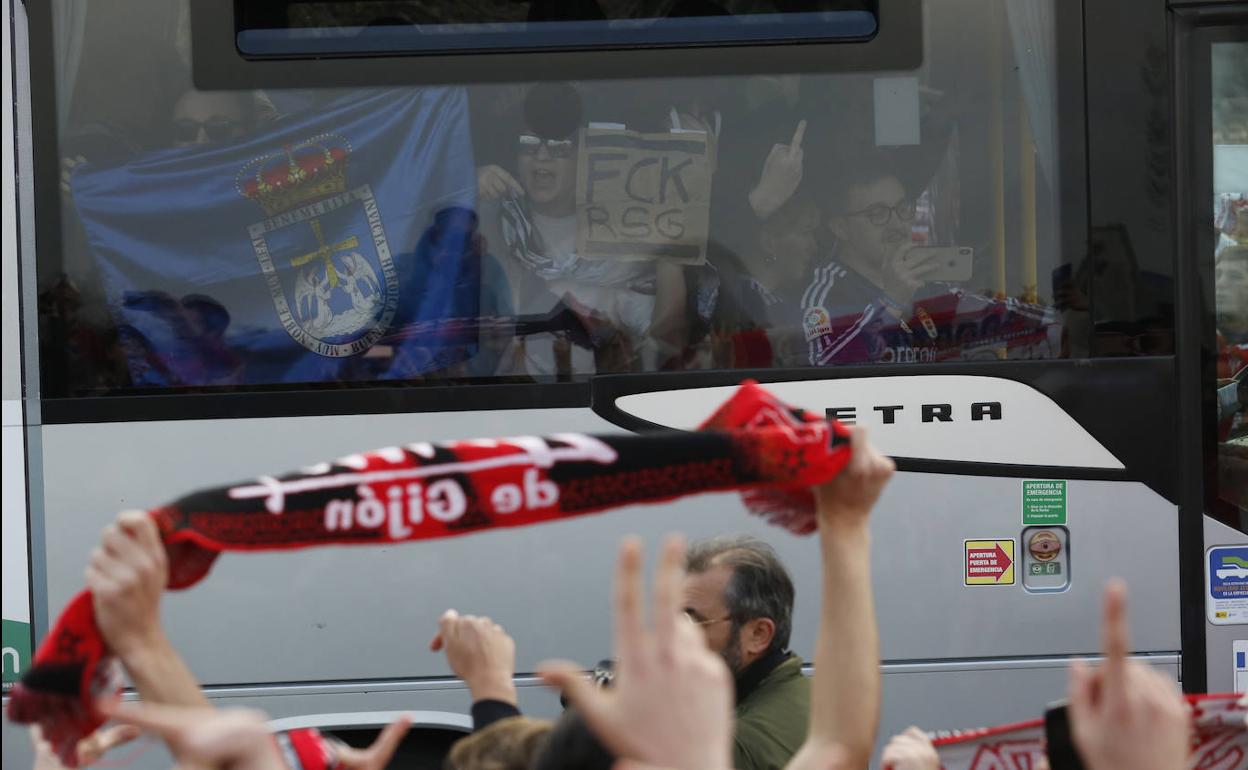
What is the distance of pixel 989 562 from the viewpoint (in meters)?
3.56

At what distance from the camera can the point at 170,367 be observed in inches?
138

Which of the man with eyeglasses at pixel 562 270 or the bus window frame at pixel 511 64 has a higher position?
A: the bus window frame at pixel 511 64

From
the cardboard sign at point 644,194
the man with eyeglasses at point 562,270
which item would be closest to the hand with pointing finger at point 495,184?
the man with eyeglasses at point 562,270

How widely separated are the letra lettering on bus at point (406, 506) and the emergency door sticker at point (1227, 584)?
2.58 m

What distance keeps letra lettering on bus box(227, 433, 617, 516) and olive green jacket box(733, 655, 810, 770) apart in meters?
1.11

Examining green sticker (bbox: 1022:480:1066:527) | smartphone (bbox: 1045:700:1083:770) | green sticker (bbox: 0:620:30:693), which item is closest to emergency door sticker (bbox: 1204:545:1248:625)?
green sticker (bbox: 1022:480:1066:527)

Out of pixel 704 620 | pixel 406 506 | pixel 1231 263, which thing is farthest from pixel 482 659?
pixel 1231 263

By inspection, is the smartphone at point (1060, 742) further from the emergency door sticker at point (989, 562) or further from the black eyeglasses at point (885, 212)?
the black eyeglasses at point (885, 212)

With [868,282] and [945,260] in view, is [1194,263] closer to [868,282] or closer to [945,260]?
[945,260]

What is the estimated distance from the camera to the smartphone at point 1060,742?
6.17 ft

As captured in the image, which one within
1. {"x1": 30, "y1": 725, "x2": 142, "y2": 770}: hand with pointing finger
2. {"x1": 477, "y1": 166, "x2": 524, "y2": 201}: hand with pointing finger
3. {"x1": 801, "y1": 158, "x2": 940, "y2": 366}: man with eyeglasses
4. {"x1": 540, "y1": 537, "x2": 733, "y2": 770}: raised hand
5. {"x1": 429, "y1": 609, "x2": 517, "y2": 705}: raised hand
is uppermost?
{"x1": 477, "y1": 166, "x2": 524, "y2": 201}: hand with pointing finger

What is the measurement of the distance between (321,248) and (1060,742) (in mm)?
2406

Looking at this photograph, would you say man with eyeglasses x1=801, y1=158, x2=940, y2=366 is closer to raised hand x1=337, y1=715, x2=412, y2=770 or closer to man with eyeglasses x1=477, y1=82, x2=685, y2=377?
man with eyeglasses x1=477, y1=82, x2=685, y2=377

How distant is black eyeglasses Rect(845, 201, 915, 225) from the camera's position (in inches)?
141
